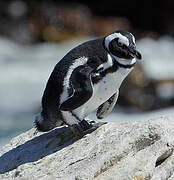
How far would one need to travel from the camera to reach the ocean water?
34.4 ft

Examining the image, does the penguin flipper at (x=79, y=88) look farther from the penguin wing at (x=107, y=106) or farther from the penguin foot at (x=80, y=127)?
the penguin wing at (x=107, y=106)

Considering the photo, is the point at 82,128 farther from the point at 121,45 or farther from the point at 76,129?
the point at 121,45

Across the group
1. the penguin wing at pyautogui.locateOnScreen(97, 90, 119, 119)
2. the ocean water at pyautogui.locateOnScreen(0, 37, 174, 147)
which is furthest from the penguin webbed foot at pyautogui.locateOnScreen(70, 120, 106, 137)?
the ocean water at pyautogui.locateOnScreen(0, 37, 174, 147)

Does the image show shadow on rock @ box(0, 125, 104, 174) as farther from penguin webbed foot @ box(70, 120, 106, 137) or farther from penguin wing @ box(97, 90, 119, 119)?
penguin wing @ box(97, 90, 119, 119)

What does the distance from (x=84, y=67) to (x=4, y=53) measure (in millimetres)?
11212

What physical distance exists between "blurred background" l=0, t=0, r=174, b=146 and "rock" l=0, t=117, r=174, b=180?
513 cm

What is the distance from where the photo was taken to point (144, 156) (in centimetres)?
397

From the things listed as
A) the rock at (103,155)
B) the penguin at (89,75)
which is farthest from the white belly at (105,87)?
the rock at (103,155)

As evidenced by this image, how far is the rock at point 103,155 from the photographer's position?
3850 millimetres

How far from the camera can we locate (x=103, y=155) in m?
3.93

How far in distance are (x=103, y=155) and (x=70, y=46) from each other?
11385 millimetres

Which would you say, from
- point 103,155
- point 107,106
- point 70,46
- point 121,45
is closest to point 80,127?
point 107,106

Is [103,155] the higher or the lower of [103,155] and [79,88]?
the lower

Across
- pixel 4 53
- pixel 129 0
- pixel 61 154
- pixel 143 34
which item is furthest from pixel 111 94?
pixel 129 0
